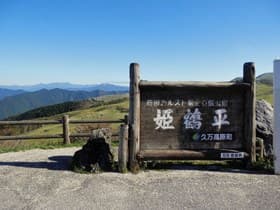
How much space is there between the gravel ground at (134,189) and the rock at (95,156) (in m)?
0.34

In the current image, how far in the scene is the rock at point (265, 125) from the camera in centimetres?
913

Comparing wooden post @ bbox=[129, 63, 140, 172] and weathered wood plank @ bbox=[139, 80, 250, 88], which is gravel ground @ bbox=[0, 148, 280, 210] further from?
weathered wood plank @ bbox=[139, 80, 250, 88]

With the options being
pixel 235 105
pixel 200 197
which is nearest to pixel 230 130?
pixel 235 105

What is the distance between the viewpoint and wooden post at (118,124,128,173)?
7.86 meters

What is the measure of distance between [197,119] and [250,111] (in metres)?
1.20

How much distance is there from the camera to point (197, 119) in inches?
325

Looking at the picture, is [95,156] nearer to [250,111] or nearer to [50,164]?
[50,164]

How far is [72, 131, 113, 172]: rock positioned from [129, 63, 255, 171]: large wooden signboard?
72 centimetres

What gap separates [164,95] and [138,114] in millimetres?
746

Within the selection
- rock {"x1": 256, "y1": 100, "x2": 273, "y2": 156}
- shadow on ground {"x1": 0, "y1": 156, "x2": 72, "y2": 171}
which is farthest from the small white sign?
shadow on ground {"x1": 0, "y1": 156, "x2": 72, "y2": 171}

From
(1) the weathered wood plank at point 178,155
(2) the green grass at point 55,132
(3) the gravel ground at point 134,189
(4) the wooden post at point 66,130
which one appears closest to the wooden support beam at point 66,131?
(4) the wooden post at point 66,130

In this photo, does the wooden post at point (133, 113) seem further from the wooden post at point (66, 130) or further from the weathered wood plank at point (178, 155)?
the wooden post at point (66, 130)

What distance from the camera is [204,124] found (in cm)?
827

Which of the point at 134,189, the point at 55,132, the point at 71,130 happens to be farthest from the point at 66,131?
the point at 55,132
